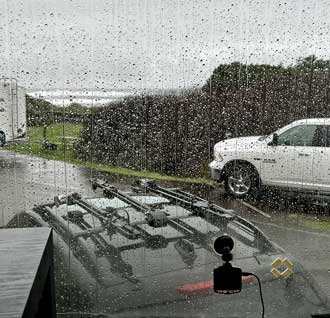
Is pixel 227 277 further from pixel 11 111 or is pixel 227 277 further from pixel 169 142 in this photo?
pixel 11 111

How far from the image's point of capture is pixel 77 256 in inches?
73.1

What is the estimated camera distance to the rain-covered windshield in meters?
1.87

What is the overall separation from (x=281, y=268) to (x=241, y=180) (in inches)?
18.2

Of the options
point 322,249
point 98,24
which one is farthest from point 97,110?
point 322,249

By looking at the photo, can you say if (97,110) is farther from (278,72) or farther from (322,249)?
(322,249)

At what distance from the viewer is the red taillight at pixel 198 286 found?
Result: 69.3 inches

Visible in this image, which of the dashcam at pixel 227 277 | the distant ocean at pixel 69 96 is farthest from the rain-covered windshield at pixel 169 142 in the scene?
the dashcam at pixel 227 277

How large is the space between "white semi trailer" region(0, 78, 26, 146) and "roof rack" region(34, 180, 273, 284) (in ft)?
1.08

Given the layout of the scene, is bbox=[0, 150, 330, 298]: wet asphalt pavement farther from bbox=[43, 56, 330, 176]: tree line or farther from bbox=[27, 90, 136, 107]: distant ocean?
bbox=[27, 90, 136, 107]: distant ocean

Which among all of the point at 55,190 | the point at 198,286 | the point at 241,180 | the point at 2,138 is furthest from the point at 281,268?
the point at 2,138

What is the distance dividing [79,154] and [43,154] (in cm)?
15

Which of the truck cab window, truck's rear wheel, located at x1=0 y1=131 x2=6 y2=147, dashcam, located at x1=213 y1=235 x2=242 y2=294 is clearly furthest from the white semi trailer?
the truck cab window

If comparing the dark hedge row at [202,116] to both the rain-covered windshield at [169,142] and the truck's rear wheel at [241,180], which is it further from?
the truck's rear wheel at [241,180]

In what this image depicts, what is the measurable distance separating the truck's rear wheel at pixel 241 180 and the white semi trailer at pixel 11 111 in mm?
940
